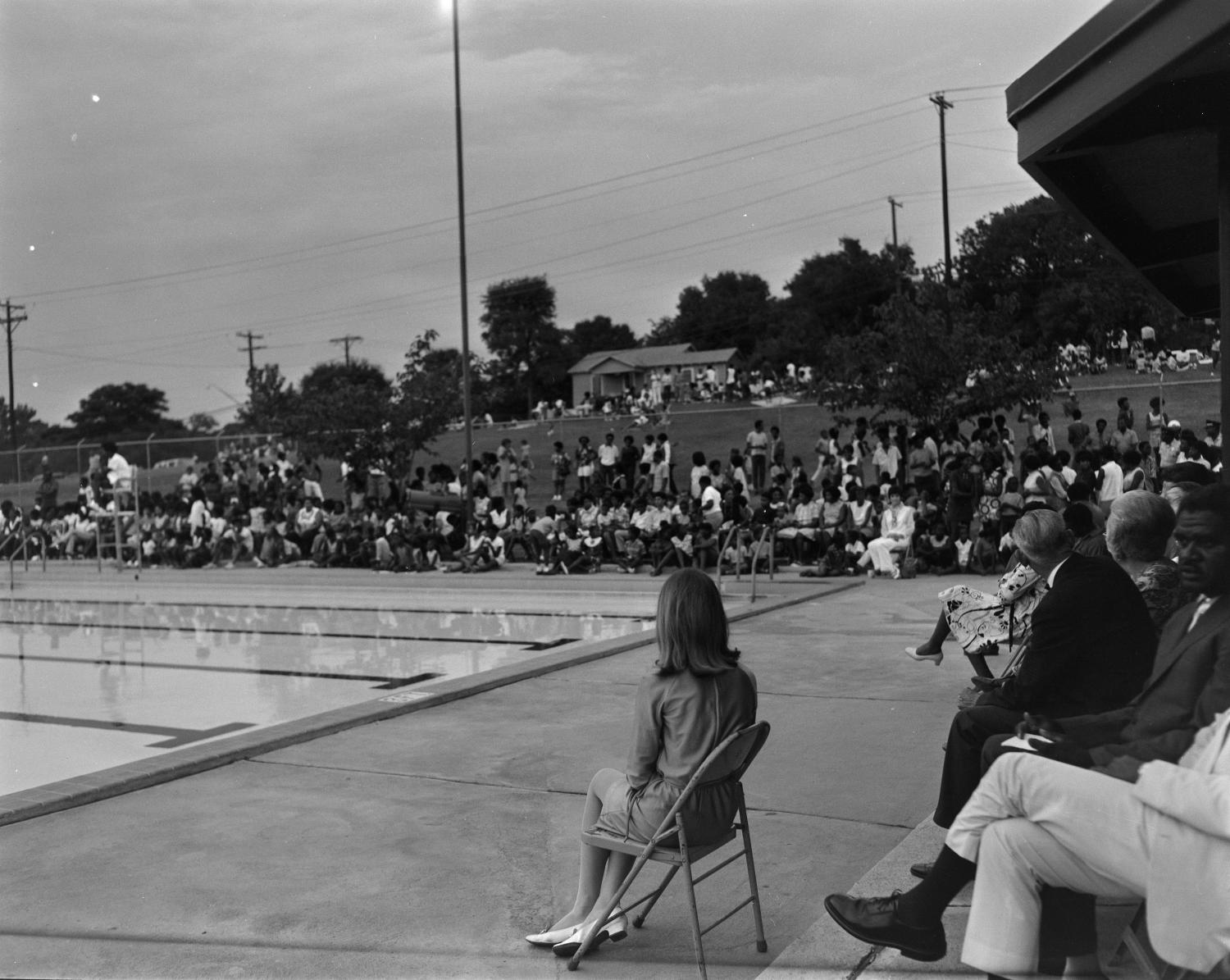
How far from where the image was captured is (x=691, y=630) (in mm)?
3791

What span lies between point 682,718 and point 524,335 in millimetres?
102860

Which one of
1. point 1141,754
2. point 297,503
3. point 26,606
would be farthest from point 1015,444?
→ point 1141,754

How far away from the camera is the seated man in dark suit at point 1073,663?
404 centimetres

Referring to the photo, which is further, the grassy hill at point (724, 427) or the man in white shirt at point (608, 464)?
the grassy hill at point (724, 427)

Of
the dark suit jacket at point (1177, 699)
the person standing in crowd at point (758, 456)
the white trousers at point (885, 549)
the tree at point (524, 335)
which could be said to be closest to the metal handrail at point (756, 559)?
the white trousers at point (885, 549)

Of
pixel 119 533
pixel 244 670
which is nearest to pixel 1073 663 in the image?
pixel 244 670

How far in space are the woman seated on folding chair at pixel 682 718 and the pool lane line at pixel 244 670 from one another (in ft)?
18.0

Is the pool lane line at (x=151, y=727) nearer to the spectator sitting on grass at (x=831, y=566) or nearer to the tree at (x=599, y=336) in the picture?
the spectator sitting on grass at (x=831, y=566)

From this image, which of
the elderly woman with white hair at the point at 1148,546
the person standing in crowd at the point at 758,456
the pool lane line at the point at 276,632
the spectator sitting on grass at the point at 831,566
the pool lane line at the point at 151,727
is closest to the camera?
the elderly woman with white hair at the point at 1148,546

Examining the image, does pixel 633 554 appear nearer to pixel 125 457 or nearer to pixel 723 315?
pixel 125 457

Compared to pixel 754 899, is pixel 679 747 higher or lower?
higher

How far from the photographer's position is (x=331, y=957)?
151 inches

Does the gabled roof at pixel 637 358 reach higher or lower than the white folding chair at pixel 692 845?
higher

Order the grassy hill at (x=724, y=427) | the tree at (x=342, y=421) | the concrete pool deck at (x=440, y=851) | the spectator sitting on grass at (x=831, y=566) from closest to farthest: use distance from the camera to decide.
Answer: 1. the concrete pool deck at (x=440, y=851)
2. the spectator sitting on grass at (x=831, y=566)
3. the tree at (x=342, y=421)
4. the grassy hill at (x=724, y=427)
